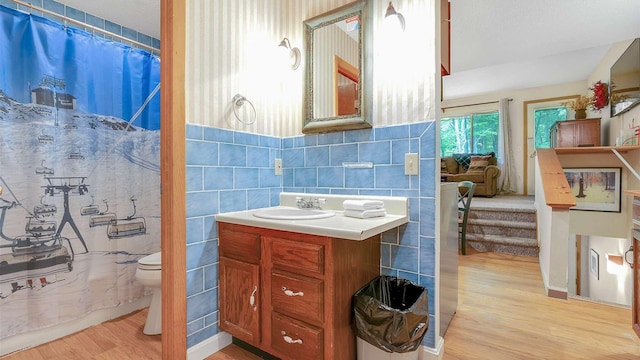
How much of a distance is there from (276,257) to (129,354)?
1.16 m

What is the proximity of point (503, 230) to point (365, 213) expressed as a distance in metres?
3.20

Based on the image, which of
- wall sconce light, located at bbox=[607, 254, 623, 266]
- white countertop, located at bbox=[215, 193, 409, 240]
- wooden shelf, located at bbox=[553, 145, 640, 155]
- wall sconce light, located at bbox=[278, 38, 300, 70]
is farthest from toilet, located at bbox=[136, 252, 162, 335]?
wall sconce light, located at bbox=[607, 254, 623, 266]

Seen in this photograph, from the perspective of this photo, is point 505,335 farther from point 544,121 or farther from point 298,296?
point 544,121

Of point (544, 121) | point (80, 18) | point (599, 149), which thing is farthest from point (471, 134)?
point (80, 18)

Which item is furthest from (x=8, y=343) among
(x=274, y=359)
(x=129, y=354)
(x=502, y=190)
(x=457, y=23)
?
(x=502, y=190)

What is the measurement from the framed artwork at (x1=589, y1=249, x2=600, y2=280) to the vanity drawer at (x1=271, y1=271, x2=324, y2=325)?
4.74m

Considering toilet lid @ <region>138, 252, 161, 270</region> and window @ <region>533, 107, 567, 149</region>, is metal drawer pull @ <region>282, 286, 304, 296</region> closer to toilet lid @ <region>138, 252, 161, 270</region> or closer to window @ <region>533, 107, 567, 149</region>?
toilet lid @ <region>138, 252, 161, 270</region>

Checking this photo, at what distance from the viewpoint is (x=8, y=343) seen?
5.66ft

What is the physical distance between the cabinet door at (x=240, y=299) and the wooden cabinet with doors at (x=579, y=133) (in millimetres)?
5409

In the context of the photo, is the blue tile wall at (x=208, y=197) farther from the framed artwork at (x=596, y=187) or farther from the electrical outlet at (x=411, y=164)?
the framed artwork at (x=596, y=187)

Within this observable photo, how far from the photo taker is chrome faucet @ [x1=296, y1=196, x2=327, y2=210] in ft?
6.21

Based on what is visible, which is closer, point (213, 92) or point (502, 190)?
point (213, 92)

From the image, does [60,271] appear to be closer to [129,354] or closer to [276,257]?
[129,354]

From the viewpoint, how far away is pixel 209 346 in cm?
167
